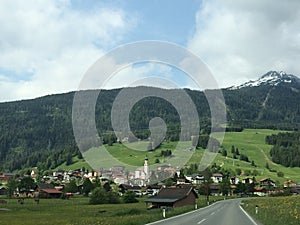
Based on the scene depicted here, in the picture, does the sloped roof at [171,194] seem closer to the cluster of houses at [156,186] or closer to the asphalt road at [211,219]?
the cluster of houses at [156,186]

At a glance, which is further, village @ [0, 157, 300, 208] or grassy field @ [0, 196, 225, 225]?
village @ [0, 157, 300, 208]

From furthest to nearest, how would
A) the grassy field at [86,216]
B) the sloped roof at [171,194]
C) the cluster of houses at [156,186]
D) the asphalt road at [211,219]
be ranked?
the cluster of houses at [156,186]
the sloped roof at [171,194]
the grassy field at [86,216]
the asphalt road at [211,219]

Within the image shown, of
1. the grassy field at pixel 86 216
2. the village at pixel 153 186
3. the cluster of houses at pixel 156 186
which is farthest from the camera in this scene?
the village at pixel 153 186

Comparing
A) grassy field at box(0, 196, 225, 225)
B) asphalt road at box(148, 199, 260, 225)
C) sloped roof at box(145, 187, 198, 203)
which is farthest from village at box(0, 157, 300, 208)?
asphalt road at box(148, 199, 260, 225)

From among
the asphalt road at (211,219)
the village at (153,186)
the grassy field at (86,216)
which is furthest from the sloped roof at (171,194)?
the asphalt road at (211,219)

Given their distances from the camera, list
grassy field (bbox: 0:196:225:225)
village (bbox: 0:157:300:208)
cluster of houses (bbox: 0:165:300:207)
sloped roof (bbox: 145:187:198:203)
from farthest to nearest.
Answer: village (bbox: 0:157:300:208)
cluster of houses (bbox: 0:165:300:207)
sloped roof (bbox: 145:187:198:203)
grassy field (bbox: 0:196:225:225)

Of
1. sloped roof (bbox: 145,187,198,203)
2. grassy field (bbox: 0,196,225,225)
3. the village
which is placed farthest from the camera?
the village

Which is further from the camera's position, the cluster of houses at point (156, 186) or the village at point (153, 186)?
the village at point (153, 186)

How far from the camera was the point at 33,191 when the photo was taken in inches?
4488

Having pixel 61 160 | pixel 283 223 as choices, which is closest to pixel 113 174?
pixel 61 160

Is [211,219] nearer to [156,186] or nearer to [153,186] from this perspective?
[156,186]

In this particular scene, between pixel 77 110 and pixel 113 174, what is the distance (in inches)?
4744

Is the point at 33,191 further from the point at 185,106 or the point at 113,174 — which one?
the point at 185,106

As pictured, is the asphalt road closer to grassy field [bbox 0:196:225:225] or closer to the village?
grassy field [bbox 0:196:225:225]
